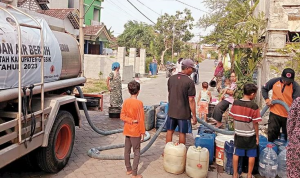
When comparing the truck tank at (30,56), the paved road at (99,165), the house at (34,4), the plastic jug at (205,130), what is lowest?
the paved road at (99,165)

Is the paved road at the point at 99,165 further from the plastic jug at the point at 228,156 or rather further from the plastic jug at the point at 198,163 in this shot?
the plastic jug at the point at 198,163

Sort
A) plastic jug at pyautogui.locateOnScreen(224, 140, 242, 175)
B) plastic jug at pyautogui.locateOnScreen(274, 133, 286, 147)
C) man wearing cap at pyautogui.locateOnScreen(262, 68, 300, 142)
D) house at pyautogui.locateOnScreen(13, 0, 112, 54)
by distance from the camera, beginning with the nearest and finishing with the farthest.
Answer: plastic jug at pyautogui.locateOnScreen(224, 140, 242, 175) < plastic jug at pyautogui.locateOnScreen(274, 133, 286, 147) < man wearing cap at pyautogui.locateOnScreen(262, 68, 300, 142) < house at pyautogui.locateOnScreen(13, 0, 112, 54)

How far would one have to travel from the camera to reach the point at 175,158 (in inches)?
195

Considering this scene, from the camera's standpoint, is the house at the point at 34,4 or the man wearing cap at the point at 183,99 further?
the house at the point at 34,4

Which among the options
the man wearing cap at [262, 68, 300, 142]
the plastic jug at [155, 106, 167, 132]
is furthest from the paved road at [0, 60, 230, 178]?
the man wearing cap at [262, 68, 300, 142]

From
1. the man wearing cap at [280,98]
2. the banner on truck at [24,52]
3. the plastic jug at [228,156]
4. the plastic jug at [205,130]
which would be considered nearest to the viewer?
the banner on truck at [24,52]

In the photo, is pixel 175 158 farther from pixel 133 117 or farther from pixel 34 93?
pixel 34 93

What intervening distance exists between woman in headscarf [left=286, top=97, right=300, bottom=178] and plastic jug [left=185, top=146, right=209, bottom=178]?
195 cm

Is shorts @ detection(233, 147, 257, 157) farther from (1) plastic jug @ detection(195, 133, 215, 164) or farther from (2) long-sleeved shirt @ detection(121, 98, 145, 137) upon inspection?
(2) long-sleeved shirt @ detection(121, 98, 145, 137)

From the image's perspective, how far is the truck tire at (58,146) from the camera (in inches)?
178

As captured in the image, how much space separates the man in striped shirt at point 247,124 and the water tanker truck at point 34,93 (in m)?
2.72

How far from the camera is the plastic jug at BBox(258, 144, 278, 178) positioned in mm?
4836

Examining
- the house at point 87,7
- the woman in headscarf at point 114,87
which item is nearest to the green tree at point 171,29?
the house at point 87,7

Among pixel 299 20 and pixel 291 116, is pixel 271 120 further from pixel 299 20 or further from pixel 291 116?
pixel 299 20
